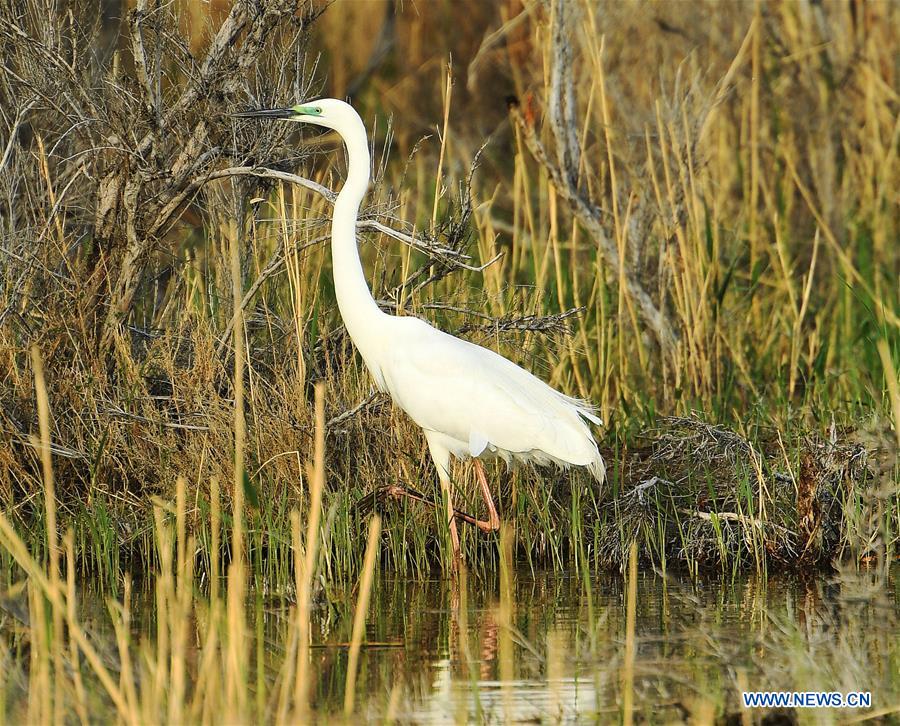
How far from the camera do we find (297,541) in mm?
3566

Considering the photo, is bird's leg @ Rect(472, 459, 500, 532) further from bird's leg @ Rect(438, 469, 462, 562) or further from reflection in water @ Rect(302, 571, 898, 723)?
reflection in water @ Rect(302, 571, 898, 723)

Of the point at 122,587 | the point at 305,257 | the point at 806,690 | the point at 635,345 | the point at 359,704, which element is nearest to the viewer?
the point at 806,690

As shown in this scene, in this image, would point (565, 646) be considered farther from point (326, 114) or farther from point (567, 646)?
point (326, 114)

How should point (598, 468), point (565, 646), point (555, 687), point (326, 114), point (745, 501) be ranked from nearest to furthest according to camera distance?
1. point (555, 687)
2. point (565, 646)
3. point (598, 468)
4. point (326, 114)
5. point (745, 501)

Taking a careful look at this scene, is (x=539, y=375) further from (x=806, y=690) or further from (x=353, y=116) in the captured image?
(x=806, y=690)

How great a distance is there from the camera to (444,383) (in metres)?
5.07

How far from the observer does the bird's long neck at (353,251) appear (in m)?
5.10

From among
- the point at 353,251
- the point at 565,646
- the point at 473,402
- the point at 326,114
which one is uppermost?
the point at 326,114

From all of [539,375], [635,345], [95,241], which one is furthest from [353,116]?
[635,345]

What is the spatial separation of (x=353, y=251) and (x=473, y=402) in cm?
74

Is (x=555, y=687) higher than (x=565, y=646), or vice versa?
(x=565, y=646)

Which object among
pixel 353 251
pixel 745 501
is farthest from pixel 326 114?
pixel 745 501

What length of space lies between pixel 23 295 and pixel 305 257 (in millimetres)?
1139

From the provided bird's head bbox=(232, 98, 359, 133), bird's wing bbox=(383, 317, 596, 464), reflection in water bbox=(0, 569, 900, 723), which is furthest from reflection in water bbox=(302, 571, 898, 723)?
bird's head bbox=(232, 98, 359, 133)
